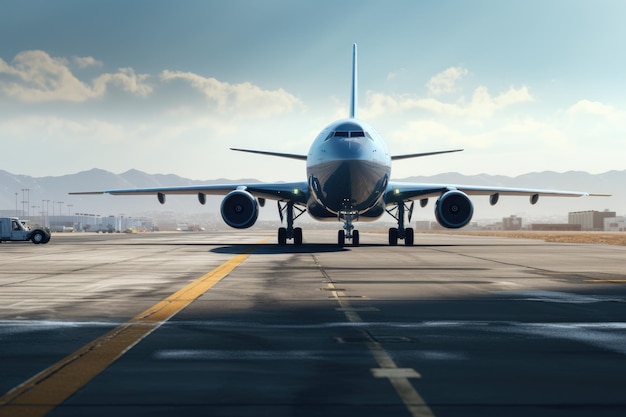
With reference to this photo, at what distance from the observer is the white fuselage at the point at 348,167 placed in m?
30.0

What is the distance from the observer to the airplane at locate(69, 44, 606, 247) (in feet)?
99.5

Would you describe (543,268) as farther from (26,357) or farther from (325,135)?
(26,357)

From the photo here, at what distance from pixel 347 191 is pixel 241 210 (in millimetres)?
5935

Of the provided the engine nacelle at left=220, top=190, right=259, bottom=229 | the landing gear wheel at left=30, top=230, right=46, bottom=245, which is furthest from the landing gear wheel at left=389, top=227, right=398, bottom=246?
the landing gear wheel at left=30, top=230, right=46, bottom=245

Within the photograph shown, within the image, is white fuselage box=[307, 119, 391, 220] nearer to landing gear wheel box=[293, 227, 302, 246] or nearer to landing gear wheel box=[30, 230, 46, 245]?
landing gear wheel box=[293, 227, 302, 246]

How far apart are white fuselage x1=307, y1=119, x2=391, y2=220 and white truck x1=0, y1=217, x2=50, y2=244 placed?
65.1ft

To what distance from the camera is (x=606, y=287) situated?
14.3 meters

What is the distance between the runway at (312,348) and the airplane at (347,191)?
1547 centimetres

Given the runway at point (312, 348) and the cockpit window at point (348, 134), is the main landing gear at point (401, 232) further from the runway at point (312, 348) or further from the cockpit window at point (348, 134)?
the runway at point (312, 348)

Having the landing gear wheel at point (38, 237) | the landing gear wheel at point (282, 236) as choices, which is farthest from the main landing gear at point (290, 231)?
the landing gear wheel at point (38, 237)

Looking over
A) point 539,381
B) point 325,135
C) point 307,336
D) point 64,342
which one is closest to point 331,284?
point 307,336

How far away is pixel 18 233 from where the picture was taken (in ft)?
151

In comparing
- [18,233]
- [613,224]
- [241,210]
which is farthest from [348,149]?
[613,224]

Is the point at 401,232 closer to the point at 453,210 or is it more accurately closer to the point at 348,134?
the point at 453,210
